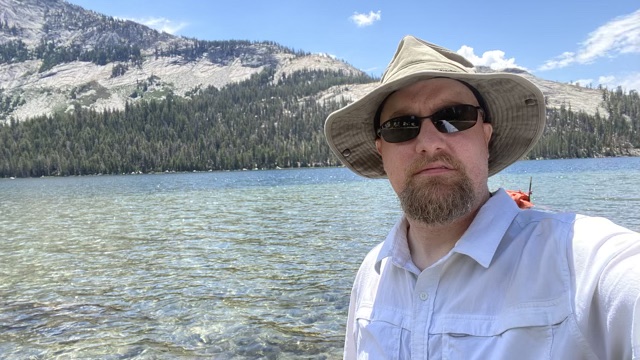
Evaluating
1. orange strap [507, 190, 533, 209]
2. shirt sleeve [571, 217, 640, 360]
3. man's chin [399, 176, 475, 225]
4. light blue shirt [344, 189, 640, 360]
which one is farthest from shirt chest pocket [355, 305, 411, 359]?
orange strap [507, 190, 533, 209]

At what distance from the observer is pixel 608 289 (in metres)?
1.67

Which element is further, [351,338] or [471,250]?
[351,338]

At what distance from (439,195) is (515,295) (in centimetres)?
67

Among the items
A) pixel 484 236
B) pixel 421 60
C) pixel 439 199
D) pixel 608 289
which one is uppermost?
pixel 421 60

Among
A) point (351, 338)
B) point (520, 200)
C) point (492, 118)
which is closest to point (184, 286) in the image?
point (520, 200)

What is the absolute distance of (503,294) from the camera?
2.00 m

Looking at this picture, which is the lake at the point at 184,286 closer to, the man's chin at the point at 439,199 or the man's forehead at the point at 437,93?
the man's chin at the point at 439,199

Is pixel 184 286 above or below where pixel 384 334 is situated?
below

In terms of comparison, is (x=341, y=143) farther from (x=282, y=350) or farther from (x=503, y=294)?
(x=282, y=350)

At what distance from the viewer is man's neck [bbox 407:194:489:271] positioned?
2.47m

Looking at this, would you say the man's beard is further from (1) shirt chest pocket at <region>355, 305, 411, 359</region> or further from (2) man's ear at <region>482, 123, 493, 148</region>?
(1) shirt chest pocket at <region>355, 305, 411, 359</region>

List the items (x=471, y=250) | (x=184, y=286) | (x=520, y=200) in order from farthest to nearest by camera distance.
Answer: (x=184, y=286), (x=520, y=200), (x=471, y=250)

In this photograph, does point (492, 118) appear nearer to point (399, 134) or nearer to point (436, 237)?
point (399, 134)

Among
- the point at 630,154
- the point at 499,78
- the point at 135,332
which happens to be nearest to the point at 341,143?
the point at 499,78
